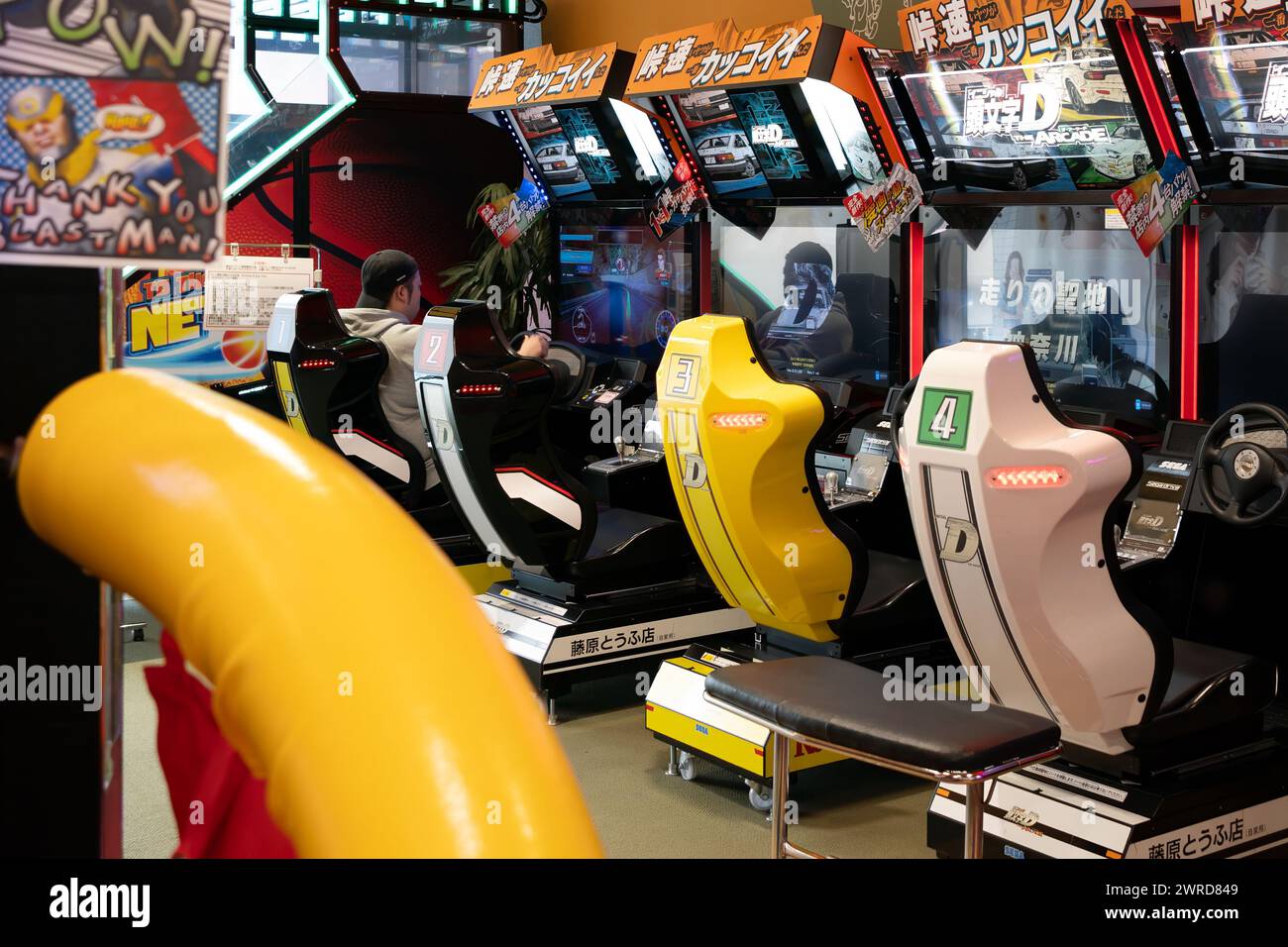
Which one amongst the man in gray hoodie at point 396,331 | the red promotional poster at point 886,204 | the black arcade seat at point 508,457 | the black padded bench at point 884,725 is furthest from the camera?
the man in gray hoodie at point 396,331

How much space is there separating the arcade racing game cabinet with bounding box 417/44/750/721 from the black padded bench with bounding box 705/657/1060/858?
1.87 metres

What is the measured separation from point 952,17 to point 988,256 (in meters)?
0.81

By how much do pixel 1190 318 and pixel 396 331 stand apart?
322cm

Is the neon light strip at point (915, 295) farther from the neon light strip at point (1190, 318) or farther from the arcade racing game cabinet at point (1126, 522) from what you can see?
the neon light strip at point (1190, 318)

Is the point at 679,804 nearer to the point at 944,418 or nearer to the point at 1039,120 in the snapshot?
the point at 944,418

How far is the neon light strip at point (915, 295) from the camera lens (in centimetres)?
501

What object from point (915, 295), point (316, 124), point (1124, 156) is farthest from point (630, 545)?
point (316, 124)

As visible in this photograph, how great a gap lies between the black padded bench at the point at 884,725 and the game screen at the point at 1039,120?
221cm

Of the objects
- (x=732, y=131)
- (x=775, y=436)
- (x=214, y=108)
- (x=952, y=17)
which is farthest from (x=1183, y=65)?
(x=214, y=108)

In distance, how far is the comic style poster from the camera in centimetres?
86

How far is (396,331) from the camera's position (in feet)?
19.3
